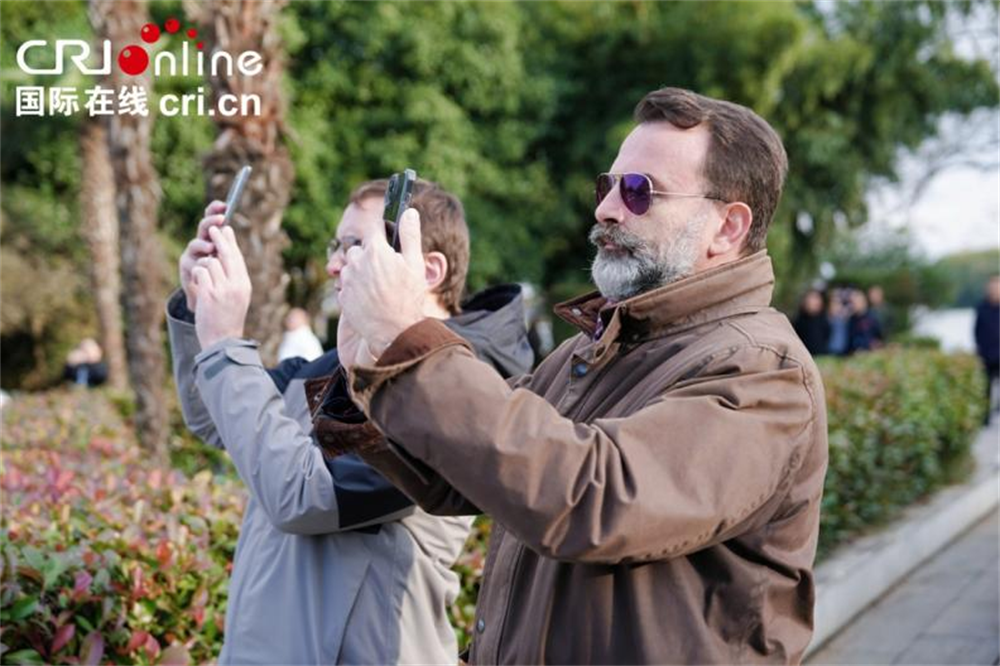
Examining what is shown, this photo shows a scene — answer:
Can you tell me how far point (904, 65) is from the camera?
23.8 metres

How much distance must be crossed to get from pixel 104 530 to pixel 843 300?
16.7 m

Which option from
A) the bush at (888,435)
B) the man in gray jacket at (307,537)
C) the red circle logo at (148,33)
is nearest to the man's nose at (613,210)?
the man in gray jacket at (307,537)

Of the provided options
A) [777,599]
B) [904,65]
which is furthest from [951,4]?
[777,599]

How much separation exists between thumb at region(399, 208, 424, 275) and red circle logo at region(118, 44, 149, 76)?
857 cm

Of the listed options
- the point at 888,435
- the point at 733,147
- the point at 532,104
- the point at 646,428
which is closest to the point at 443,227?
the point at 733,147

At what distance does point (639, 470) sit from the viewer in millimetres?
1566

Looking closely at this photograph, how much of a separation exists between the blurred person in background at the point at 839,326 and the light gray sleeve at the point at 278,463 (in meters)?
15.8

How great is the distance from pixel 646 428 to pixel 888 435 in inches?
268

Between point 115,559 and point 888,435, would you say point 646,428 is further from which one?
point 888,435

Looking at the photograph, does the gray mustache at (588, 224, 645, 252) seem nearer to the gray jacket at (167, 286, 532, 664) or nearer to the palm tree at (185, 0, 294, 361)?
the gray jacket at (167, 286, 532, 664)

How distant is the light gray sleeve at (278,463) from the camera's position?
2334mm

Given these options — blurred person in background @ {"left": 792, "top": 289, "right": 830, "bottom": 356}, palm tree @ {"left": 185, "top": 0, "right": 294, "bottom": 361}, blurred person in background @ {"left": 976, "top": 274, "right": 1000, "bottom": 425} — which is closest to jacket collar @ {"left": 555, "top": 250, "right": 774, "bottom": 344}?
palm tree @ {"left": 185, "top": 0, "right": 294, "bottom": 361}

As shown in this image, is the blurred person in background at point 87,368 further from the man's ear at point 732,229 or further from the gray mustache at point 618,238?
the man's ear at point 732,229

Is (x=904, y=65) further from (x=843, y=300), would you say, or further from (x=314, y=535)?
(x=314, y=535)
